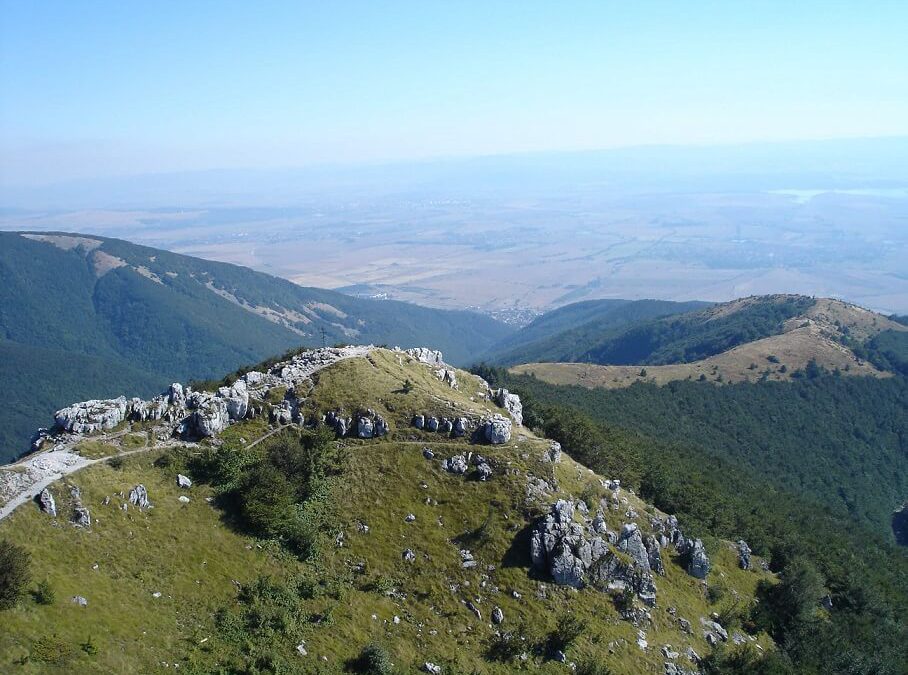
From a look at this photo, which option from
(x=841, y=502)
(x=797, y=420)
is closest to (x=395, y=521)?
(x=841, y=502)

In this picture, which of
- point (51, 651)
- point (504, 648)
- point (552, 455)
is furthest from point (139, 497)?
point (552, 455)

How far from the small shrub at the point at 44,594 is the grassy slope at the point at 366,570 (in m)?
0.66

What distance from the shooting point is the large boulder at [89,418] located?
68750 millimetres

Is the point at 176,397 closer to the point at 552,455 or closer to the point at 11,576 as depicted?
the point at 11,576

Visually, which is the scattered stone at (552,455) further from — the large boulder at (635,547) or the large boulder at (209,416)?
the large boulder at (209,416)

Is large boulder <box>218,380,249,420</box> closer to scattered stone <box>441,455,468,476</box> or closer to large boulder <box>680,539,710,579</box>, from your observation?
scattered stone <box>441,455,468,476</box>

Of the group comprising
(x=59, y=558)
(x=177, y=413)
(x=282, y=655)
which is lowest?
(x=282, y=655)

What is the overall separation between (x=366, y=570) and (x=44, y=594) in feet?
89.7

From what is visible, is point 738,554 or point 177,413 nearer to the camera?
point 177,413

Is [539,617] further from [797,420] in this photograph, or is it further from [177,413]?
[797,420]

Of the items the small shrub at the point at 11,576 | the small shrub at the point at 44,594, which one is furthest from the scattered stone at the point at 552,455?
the small shrub at the point at 11,576

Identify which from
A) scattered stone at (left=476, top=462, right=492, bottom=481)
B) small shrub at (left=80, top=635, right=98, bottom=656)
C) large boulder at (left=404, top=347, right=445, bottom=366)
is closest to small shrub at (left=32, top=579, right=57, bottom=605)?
small shrub at (left=80, top=635, right=98, bottom=656)

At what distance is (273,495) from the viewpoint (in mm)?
63375

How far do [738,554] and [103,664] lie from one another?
7412 cm
